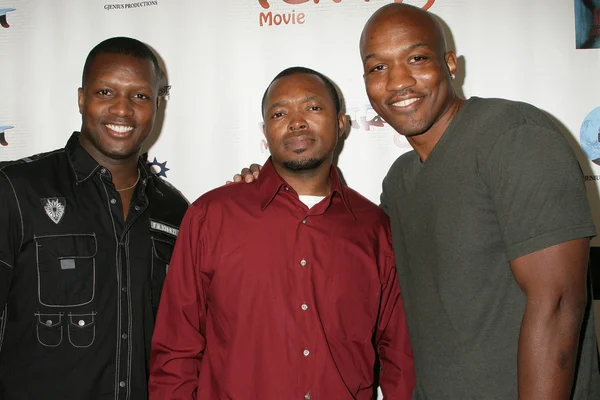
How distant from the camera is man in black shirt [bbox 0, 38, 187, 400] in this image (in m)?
1.64

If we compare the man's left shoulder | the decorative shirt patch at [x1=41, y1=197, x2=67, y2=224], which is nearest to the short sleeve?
the man's left shoulder

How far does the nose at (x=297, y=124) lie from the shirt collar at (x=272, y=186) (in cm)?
18

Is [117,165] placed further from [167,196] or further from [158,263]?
[158,263]

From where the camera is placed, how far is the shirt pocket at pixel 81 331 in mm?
1648

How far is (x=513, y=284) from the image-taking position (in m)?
1.28

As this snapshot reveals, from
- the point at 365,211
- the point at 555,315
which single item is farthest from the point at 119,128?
the point at 555,315

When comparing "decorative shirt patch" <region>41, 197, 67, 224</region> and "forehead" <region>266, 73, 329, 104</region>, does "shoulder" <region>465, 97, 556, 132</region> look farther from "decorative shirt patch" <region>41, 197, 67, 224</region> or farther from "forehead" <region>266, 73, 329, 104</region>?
"decorative shirt patch" <region>41, 197, 67, 224</region>

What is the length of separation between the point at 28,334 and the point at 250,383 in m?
0.80

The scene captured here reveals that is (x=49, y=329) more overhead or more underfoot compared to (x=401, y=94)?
more underfoot

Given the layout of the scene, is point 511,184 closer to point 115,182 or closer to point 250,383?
point 250,383

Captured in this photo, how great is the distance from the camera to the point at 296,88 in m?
1.81

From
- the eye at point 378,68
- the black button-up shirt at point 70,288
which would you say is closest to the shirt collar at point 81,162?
the black button-up shirt at point 70,288

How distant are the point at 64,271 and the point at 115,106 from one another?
638 millimetres

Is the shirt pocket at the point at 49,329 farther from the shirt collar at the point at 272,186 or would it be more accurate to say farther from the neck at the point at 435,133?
the neck at the point at 435,133
